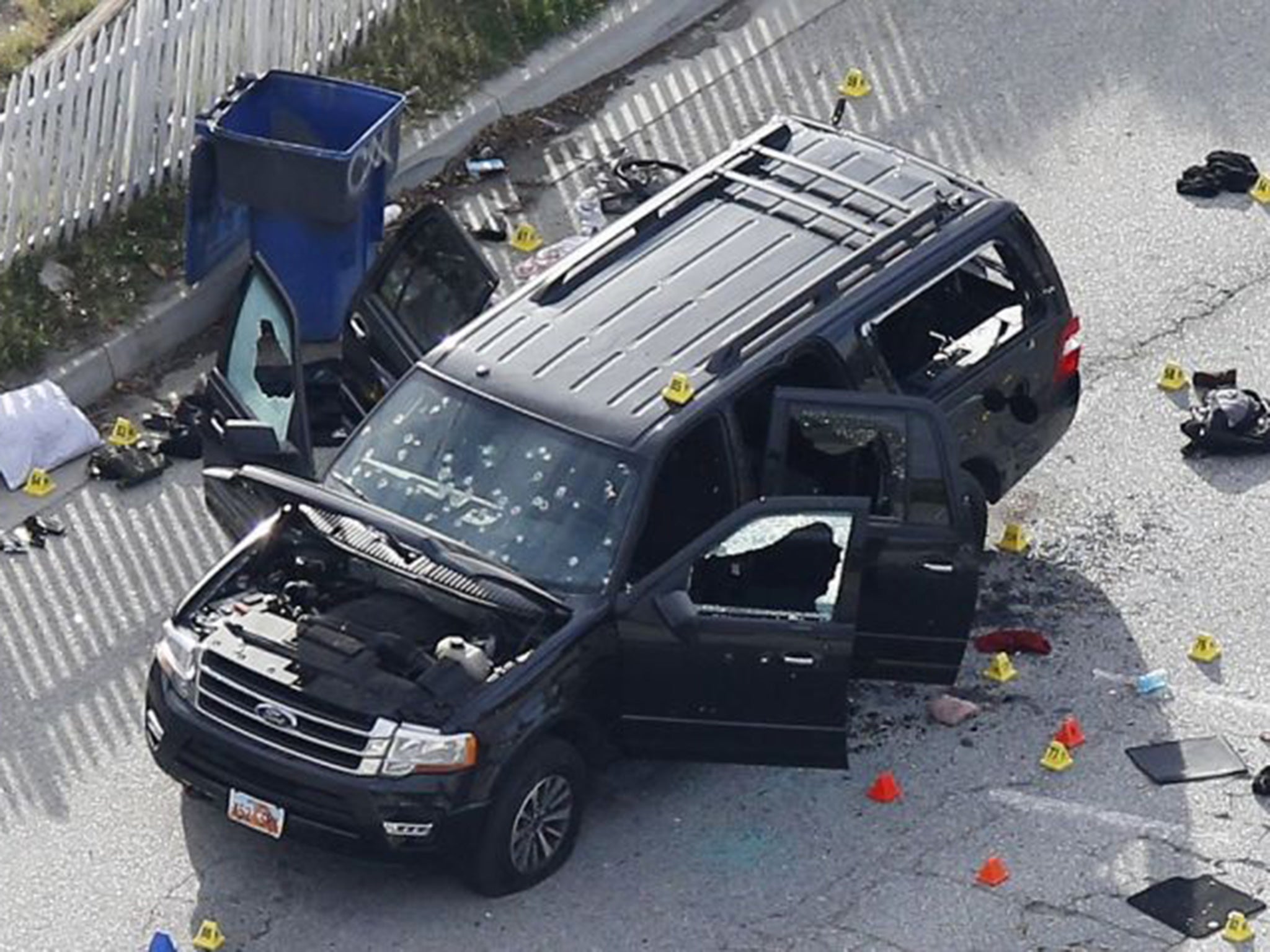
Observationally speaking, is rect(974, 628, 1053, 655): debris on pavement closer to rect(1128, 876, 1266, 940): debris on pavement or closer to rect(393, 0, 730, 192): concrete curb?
rect(1128, 876, 1266, 940): debris on pavement

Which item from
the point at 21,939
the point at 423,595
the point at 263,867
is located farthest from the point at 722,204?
the point at 21,939

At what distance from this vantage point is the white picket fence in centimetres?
1461

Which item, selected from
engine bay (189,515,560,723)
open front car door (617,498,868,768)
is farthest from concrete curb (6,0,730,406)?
open front car door (617,498,868,768)

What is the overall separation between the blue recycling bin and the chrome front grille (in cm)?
363

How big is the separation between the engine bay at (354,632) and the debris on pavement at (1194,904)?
8.42 feet

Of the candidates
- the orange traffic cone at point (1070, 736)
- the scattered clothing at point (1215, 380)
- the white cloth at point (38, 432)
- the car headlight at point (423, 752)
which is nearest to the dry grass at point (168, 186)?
the white cloth at point (38, 432)

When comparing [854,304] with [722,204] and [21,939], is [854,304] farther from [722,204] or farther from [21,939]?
[21,939]

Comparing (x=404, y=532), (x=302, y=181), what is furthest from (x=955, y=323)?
(x=302, y=181)

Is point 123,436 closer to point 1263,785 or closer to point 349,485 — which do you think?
point 349,485

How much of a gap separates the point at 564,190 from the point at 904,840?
5701mm

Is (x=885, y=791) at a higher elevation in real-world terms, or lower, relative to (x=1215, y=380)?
higher

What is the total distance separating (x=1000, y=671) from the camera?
12.6 m

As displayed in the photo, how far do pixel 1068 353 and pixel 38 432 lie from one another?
4.90 metres

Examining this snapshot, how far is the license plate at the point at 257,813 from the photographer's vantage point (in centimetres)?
1091
